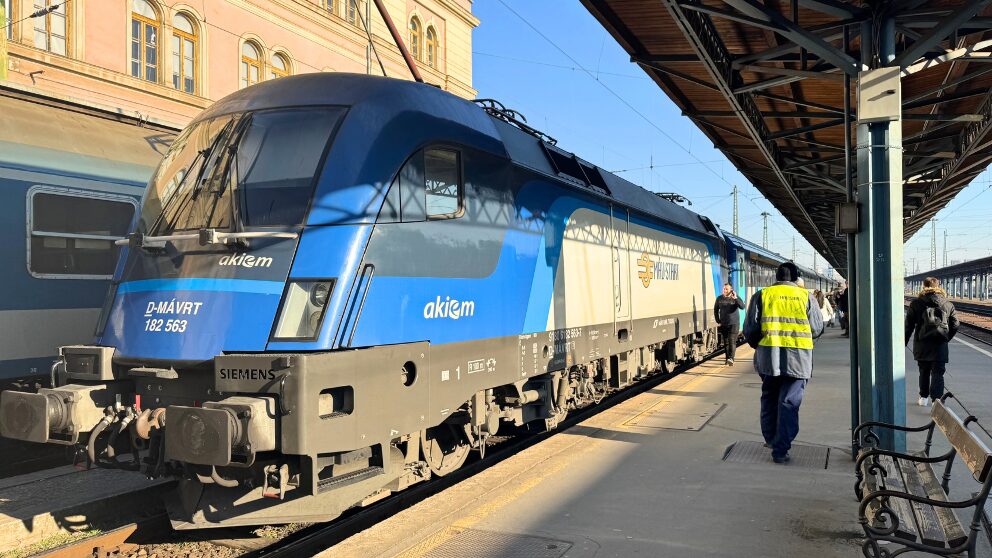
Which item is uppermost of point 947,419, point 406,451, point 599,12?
point 599,12

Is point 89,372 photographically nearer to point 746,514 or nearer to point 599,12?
point 746,514

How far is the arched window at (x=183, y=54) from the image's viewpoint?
18422 mm

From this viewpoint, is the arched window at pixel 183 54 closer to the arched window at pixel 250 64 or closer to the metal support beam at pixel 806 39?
the arched window at pixel 250 64

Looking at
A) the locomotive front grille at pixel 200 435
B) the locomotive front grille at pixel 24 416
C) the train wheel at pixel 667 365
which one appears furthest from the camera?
the train wheel at pixel 667 365

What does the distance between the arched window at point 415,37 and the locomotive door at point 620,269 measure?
61.1 ft

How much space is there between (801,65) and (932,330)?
12.1 feet

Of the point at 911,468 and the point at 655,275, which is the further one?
the point at 655,275

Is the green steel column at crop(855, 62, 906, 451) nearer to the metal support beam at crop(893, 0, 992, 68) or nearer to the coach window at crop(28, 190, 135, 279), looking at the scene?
the metal support beam at crop(893, 0, 992, 68)

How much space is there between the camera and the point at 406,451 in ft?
17.2

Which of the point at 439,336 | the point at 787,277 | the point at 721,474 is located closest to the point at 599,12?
the point at 787,277

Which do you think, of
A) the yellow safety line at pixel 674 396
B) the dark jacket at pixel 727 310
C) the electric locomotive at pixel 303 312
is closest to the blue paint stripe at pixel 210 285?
the electric locomotive at pixel 303 312

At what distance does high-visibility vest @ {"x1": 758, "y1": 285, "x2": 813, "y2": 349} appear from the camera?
626 cm

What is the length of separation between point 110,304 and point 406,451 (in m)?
2.41

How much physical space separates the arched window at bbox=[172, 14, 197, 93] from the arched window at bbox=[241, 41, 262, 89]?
1.52 m
